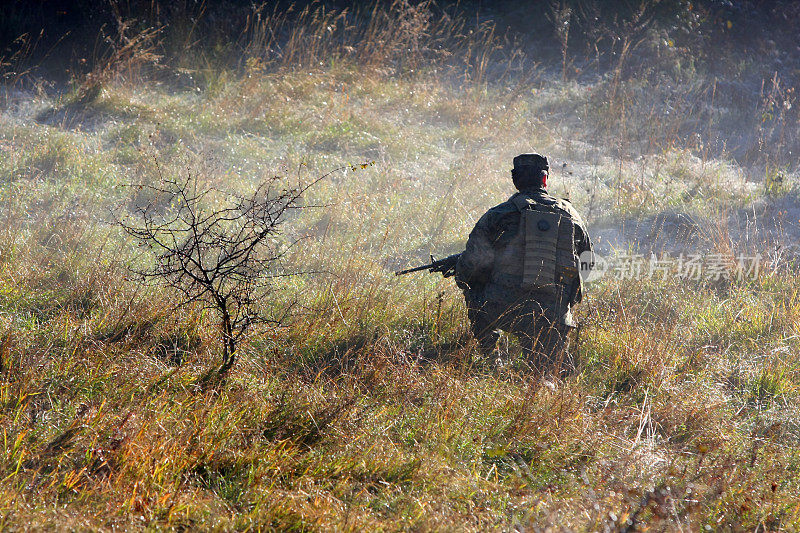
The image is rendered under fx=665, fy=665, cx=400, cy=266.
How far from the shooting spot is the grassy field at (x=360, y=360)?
275cm

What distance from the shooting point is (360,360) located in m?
3.77

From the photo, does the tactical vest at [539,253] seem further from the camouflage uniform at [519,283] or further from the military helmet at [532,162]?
the military helmet at [532,162]

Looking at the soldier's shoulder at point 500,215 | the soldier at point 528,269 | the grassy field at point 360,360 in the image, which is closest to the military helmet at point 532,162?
the soldier at point 528,269

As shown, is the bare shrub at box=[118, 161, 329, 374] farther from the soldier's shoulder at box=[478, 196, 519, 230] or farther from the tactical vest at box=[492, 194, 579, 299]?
Answer: the tactical vest at box=[492, 194, 579, 299]

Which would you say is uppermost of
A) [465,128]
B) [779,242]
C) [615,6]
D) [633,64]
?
[615,6]

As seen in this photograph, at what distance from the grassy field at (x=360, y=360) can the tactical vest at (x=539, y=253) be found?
504mm

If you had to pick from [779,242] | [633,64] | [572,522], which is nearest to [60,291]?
[572,522]

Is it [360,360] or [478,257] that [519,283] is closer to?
[478,257]

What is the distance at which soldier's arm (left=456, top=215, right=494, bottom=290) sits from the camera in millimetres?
4211

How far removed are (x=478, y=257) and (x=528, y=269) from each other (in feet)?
1.07

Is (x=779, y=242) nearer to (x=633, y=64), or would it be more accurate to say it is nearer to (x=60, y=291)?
A: (x=633, y=64)

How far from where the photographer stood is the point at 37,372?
3.24m

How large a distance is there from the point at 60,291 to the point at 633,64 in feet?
32.1

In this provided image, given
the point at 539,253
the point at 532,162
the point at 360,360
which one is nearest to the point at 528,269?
the point at 539,253
